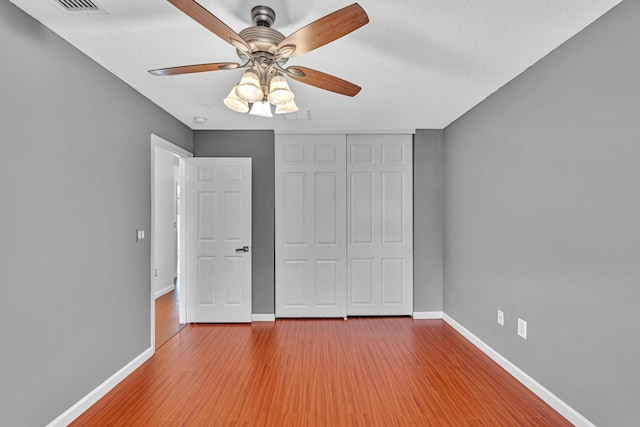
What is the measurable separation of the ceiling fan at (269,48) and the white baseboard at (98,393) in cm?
222

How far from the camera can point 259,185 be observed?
13.9ft

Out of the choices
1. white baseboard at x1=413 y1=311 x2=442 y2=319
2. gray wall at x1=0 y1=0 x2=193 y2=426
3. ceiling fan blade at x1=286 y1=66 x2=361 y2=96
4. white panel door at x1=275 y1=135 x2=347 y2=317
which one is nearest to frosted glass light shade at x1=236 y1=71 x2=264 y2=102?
ceiling fan blade at x1=286 y1=66 x2=361 y2=96

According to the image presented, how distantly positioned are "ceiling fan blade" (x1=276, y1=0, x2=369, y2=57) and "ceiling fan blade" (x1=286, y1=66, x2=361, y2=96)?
20 cm

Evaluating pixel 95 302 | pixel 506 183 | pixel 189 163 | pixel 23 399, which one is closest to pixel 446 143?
pixel 506 183

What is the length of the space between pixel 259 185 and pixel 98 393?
8.68 ft

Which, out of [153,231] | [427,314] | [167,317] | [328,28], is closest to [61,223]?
[153,231]

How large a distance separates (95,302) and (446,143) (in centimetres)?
407

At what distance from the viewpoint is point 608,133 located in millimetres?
1858

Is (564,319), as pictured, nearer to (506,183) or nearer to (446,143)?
(506,183)

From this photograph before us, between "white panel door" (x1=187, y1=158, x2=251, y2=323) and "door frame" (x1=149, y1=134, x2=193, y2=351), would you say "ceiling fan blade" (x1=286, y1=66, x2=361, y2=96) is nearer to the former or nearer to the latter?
"door frame" (x1=149, y1=134, x2=193, y2=351)

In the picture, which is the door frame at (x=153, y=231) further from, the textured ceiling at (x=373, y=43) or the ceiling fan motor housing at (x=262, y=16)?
→ the ceiling fan motor housing at (x=262, y=16)

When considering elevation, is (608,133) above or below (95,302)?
above

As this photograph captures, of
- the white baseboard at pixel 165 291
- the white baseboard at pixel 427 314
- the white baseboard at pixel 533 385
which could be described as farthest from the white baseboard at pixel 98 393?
the white baseboard at pixel 533 385

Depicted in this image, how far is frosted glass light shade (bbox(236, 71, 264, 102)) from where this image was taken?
5.41 ft
